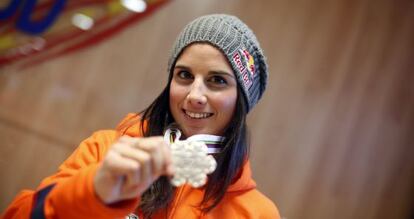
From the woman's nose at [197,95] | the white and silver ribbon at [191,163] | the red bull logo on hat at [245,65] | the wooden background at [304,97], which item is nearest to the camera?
the white and silver ribbon at [191,163]

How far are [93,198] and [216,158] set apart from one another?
523 mm

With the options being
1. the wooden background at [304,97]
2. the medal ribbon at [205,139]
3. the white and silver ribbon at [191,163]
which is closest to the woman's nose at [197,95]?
the medal ribbon at [205,139]

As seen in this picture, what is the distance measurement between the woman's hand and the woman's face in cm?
40

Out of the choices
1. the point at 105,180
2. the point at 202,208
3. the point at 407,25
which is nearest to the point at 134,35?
the point at 202,208

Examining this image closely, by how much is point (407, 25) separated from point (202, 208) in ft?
6.34

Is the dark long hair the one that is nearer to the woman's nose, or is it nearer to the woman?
the woman

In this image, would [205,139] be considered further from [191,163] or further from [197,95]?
[191,163]

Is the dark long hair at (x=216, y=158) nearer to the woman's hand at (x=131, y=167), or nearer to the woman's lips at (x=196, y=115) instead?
the woman's lips at (x=196, y=115)

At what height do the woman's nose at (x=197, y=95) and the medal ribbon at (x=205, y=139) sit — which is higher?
the woman's nose at (x=197, y=95)

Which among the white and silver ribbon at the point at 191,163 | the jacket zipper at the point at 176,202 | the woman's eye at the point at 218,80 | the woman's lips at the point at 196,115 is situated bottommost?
the jacket zipper at the point at 176,202

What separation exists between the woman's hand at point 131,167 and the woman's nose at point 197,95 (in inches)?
14.8

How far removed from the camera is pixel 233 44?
114cm

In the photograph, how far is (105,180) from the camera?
2.24 feet

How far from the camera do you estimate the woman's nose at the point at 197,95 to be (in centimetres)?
104
